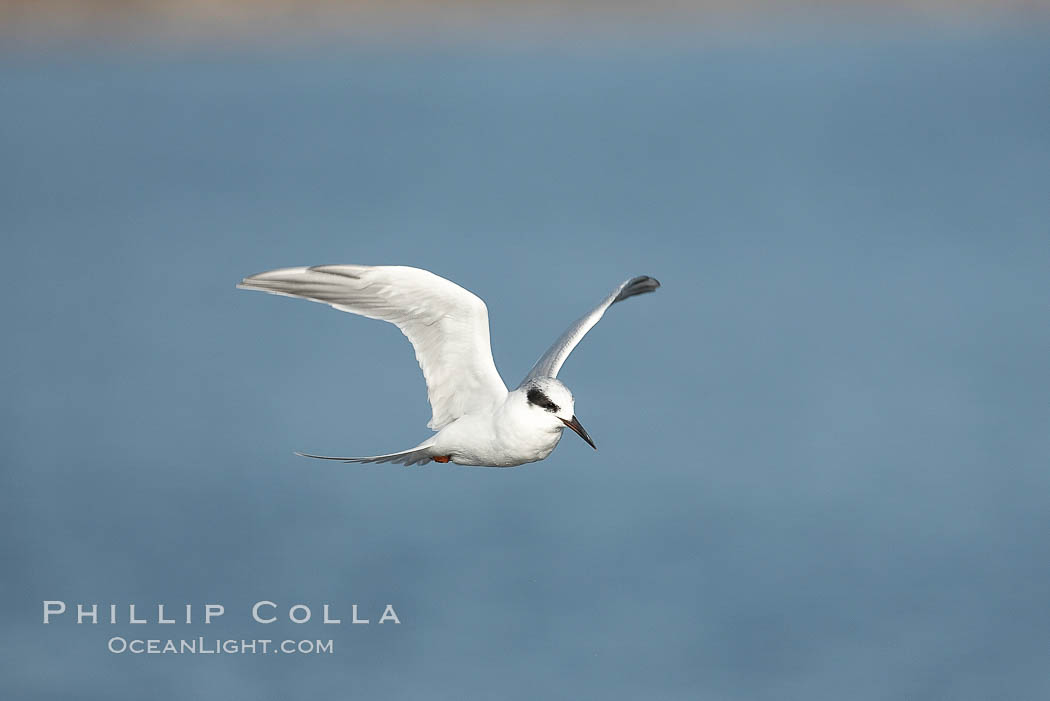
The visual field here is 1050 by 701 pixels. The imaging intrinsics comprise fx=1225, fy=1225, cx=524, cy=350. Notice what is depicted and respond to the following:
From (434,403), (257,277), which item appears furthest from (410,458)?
(257,277)

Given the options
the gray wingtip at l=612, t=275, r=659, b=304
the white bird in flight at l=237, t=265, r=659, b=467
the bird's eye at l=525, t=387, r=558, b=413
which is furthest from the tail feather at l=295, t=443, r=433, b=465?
the gray wingtip at l=612, t=275, r=659, b=304

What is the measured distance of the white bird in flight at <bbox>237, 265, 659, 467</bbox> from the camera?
757 cm

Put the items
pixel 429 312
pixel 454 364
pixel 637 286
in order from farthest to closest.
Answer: pixel 637 286 < pixel 454 364 < pixel 429 312

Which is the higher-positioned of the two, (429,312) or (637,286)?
(637,286)

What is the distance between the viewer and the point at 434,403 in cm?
871

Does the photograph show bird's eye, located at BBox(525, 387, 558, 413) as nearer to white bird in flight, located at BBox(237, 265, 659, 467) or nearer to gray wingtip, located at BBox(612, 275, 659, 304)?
white bird in flight, located at BBox(237, 265, 659, 467)

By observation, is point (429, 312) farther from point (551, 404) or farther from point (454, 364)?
point (551, 404)

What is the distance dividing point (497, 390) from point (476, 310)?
1.93ft

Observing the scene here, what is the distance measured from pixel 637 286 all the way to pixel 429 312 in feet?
7.42

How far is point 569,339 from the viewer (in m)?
8.87

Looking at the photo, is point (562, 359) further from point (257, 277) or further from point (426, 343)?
point (257, 277)

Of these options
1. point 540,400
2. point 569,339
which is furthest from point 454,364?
point 540,400

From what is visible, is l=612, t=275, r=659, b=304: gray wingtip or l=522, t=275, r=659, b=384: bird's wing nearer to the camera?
l=522, t=275, r=659, b=384: bird's wing

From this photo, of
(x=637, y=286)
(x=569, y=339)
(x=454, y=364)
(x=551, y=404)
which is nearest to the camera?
(x=551, y=404)
